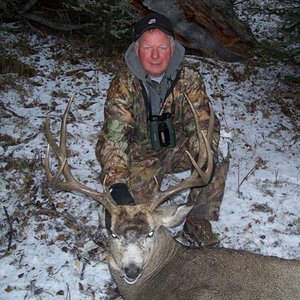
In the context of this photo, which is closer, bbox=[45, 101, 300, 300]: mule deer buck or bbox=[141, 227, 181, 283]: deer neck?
bbox=[45, 101, 300, 300]: mule deer buck

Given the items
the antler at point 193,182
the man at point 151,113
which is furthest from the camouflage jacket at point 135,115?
the antler at point 193,182

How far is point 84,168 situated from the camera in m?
6.64

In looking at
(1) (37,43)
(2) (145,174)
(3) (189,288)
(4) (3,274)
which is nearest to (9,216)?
(4) (3,274)

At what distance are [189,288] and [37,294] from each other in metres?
1.48

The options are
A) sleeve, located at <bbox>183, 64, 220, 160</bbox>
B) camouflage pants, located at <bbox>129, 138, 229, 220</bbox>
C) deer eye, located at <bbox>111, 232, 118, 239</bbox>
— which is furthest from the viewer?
camouflage pants, located at <bbox>129, 138, 229, 220</bbox>

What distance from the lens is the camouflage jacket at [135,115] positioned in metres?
5.19

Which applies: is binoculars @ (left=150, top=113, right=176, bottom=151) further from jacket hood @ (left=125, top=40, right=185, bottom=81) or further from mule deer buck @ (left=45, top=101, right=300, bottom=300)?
mule deer buck @ (left=45, top=101, right=300, bottom=300)

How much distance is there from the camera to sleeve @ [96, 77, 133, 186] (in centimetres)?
489

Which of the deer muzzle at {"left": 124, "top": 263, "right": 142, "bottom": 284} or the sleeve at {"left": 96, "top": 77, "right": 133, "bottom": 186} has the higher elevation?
the sleeve at {"left": 96, "top": 77, "right": 133, "bottom": 186}

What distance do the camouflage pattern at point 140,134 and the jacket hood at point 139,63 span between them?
15 centimetres

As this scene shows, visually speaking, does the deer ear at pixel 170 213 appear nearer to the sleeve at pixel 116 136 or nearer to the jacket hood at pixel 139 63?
the sleeve at pixel 116 136

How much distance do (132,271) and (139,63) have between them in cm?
204

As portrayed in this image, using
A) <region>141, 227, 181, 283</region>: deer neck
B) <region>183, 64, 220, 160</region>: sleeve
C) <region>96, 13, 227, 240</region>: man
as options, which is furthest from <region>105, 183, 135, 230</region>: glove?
<region>183, 64, 220, 160</region>: sleeve

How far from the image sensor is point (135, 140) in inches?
224
